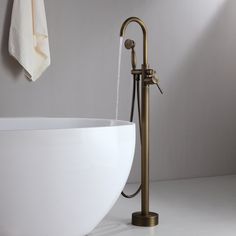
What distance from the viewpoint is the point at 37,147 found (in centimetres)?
189

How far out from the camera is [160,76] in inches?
158

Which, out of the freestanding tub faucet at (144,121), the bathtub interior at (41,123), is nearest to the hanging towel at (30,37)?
the bathtub interior at (41,123)

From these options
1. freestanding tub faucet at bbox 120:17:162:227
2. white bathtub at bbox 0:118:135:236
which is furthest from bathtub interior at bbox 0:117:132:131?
white bathtub at bbox 0:118:135:236

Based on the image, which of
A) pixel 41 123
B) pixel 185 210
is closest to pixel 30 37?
pixel 41 123

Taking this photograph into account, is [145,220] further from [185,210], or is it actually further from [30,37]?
[30,37]

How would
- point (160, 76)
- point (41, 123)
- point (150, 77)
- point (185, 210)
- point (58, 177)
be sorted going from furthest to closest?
point (160, 76)
point (41, 123)
point (185, 210)
point (150, 77)
point (58, 177)

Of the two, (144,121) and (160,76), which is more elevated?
(160,76)

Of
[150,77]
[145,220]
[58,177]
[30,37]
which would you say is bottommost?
[145,220]

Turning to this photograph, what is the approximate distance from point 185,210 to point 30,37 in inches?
60.8

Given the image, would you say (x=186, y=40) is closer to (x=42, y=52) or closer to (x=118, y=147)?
(x=42, y=52)

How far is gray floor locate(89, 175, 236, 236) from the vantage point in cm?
251

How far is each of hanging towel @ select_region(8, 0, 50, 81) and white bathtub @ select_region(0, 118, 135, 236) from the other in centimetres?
146

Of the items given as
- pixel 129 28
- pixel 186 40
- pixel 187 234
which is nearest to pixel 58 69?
pixel 129 28

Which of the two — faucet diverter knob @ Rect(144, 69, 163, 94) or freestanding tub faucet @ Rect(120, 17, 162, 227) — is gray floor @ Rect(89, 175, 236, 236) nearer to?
freestanding tub faucet @ Rect(120, 17, 162, 227)
